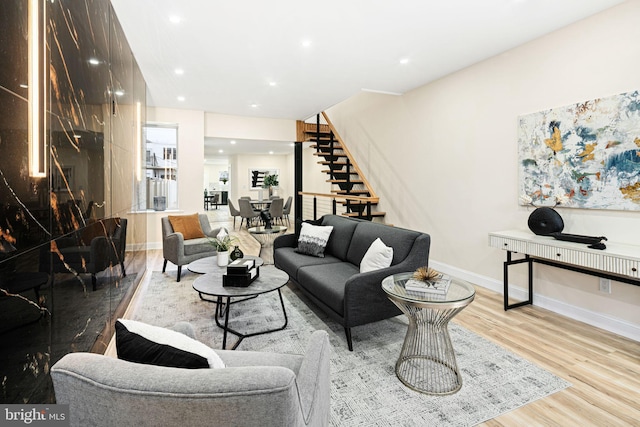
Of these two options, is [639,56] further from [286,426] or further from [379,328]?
[286,426]

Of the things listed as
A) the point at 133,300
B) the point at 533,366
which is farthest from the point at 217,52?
the point at 533,366

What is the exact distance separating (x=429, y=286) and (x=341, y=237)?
5.75ft

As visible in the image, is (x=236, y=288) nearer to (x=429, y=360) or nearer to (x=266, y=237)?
(x=429, y=360)

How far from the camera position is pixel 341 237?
3.77m

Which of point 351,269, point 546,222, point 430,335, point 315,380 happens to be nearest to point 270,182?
point 351,269

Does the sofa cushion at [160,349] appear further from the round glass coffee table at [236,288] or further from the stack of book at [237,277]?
the stack of book at [237,277]

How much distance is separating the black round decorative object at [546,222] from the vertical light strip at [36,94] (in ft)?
12.1

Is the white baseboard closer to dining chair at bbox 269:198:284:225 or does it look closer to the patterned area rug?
Answer: the patterned area rug

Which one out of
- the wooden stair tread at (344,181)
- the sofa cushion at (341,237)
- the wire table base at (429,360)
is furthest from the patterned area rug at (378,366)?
the wooden stair tread at (344,181)

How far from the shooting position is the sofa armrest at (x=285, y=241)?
4289 mm

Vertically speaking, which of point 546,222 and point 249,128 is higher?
point 249,128

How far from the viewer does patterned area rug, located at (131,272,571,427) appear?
1824 mm

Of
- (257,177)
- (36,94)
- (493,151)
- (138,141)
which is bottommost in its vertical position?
(36,94)

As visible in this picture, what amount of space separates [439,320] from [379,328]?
0.81 m
